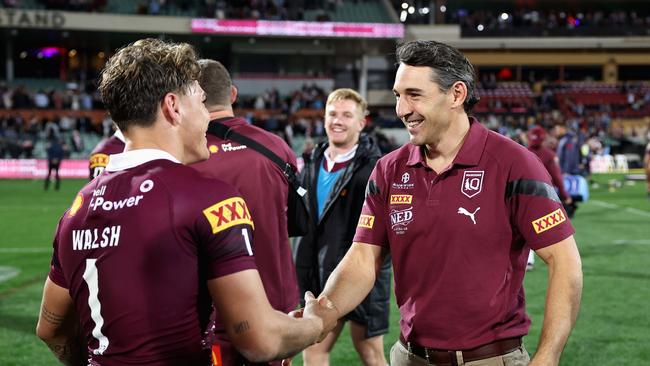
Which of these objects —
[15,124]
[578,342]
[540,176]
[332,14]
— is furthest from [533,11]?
[540,176]

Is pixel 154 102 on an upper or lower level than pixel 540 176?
upper

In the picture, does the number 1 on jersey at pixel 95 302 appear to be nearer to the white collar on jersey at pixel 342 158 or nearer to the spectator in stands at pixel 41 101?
the white collar on jersey at pixel 342 158

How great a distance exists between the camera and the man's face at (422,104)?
3.60 meters

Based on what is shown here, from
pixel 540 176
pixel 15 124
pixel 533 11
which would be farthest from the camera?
pixel 533 11

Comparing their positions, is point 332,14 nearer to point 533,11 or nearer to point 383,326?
point 533,11

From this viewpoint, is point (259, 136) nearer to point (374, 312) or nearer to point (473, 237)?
point (473, 237)

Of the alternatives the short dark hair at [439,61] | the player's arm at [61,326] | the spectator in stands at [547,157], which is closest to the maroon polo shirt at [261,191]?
the short dark hair at [439,61]

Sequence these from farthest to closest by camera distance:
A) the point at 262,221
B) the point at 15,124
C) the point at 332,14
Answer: the point at 332,14 → the point at 15,124 → the point at 262,221

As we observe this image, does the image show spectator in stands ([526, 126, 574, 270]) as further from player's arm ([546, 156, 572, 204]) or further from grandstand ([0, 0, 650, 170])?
grandstand ([0, 0, 650, 170])

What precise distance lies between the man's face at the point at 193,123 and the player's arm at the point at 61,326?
64 centimetres

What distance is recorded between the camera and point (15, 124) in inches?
1499

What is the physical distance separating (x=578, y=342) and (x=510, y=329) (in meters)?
4.82

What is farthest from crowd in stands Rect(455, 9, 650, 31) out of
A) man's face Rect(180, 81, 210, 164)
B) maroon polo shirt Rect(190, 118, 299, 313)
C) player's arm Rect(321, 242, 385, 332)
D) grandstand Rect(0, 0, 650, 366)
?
man's face Rect(180, 81, 210, 164)

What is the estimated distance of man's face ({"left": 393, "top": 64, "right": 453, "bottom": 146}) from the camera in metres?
3.60
